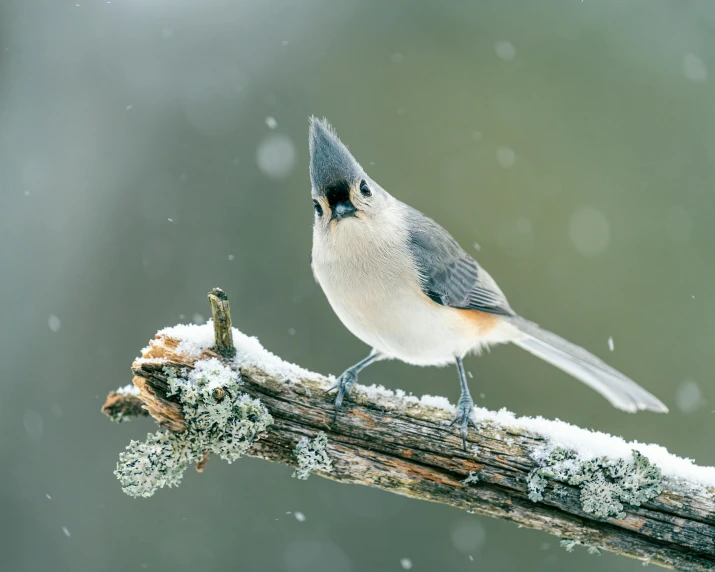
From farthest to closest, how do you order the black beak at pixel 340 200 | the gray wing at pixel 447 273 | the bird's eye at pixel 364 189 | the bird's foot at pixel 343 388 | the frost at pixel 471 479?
the gray wing at pixel 447 273
the bird's eye at pixel 364 189
the black beak at pixel 340 200
the bird's foot at pixel 343 388
the frost at pixel 471 479

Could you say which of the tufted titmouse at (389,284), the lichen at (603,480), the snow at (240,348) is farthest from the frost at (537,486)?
the snow at (240,348)

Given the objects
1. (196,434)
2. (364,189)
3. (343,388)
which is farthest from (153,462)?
(364,189)

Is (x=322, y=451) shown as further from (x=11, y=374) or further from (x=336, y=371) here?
(x=11, y=374)

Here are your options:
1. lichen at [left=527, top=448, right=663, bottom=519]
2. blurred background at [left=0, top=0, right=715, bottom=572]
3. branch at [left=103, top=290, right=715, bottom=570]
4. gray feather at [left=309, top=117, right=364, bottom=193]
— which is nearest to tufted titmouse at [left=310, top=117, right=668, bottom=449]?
gray feather at [left=309, top=117, right=364, bottom=193]

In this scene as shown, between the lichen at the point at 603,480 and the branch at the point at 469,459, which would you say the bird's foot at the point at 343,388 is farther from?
the lichen at the point at 603,480

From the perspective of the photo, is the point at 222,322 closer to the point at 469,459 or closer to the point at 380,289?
the point at 380,289

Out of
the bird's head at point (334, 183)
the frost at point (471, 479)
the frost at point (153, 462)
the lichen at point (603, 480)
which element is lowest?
the frost at point (153, 462)

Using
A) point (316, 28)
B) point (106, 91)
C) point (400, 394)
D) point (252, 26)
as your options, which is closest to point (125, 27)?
point (106, 91)
